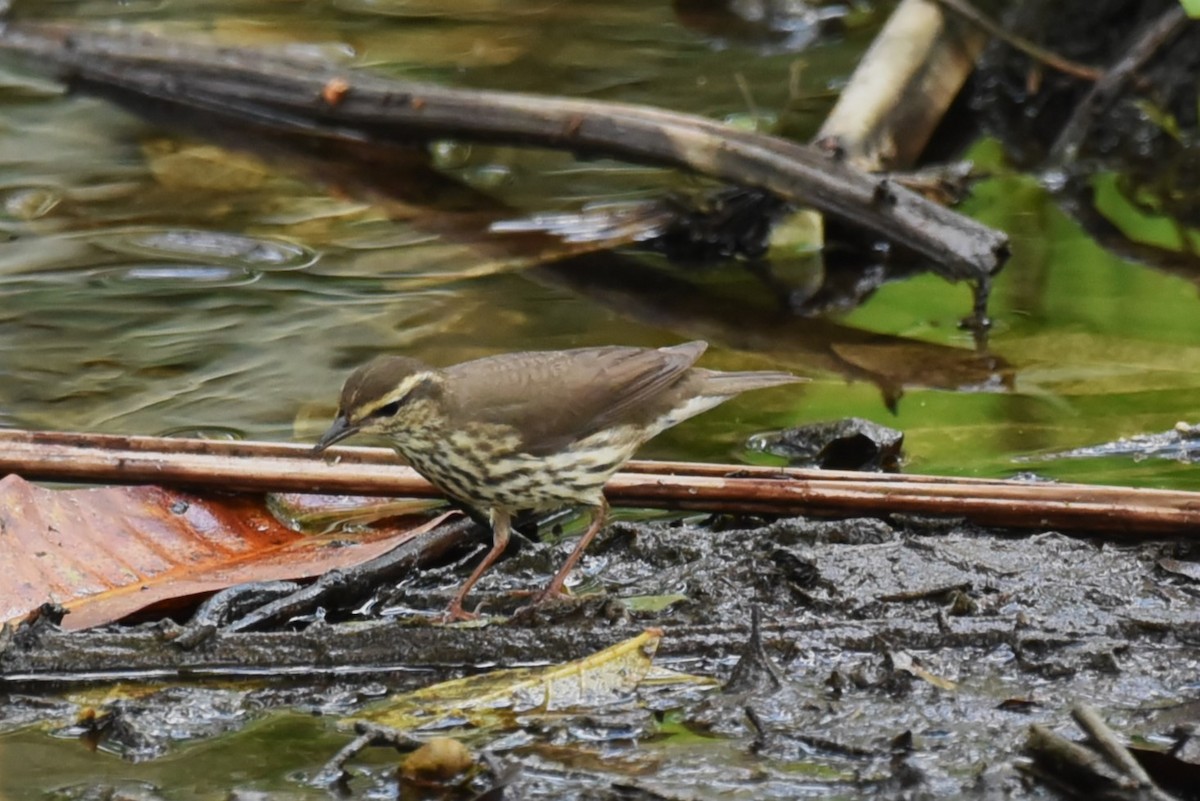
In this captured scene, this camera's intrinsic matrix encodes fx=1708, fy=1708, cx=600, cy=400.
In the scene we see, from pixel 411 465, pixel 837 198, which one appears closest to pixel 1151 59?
pixel 837 198

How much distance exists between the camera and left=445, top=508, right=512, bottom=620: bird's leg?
435 cm

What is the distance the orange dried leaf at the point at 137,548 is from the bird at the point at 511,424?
10.3 inches

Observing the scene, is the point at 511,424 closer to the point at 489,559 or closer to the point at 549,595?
the point at 489,559

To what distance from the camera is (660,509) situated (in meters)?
5.10

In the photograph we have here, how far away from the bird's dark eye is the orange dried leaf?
36 centimetres

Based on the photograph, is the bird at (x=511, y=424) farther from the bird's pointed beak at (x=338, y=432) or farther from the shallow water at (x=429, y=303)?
the shallow water at (x=429, y=303)

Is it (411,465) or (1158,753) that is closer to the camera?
(1158,753)

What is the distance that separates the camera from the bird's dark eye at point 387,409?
15.4 feet

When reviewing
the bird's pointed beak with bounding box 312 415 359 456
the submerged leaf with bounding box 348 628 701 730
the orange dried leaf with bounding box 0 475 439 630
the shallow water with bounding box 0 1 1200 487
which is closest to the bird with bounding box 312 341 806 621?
the bird's pointed beak with bounding box 312 415 359 456

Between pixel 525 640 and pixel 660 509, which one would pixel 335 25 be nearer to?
pixel 660 509

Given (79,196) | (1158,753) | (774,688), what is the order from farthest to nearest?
1. (79,196)
2. (774,688)
3. (1158,753)

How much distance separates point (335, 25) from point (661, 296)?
4738mm

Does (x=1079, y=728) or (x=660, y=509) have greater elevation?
(x=1079, y=728)

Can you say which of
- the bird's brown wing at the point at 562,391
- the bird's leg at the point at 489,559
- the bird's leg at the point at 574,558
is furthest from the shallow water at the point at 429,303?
the bird's leg at the point at 489,559
